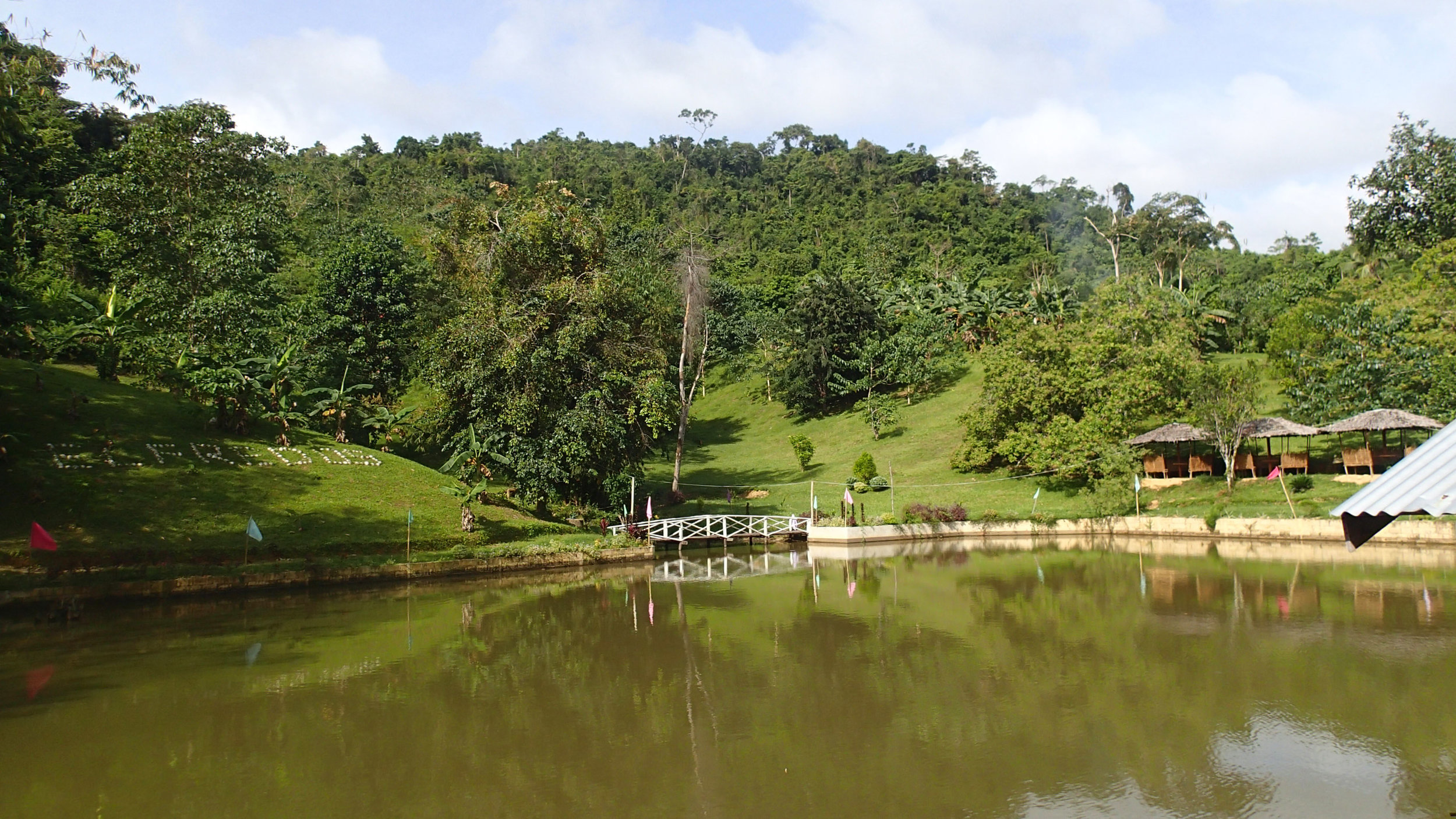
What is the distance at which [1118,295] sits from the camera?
40250 mm

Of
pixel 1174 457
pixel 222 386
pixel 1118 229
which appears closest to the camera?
pixel 222 386

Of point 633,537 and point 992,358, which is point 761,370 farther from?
point 633,537

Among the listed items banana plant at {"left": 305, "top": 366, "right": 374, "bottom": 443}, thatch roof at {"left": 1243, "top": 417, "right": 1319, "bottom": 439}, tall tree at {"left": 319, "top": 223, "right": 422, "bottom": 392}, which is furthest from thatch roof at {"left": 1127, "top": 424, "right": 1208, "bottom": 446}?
tall tree at {"left": 319, "top": 223, "right": 422, "bottom": 392}

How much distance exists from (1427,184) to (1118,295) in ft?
46.1

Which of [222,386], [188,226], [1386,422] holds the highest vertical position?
[188,226]

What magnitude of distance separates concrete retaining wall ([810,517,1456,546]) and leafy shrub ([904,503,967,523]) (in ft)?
0.63

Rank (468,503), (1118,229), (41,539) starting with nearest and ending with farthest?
(41,539) → (468,503) → (1118,229)

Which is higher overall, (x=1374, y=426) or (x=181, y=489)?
(x=1374, y=426)

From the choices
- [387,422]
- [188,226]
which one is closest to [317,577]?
[387,422]

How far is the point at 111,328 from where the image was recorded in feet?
90.3

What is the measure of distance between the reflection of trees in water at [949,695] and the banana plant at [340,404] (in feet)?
50.2

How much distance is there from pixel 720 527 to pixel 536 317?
34.6ft

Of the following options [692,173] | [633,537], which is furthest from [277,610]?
[692,173]

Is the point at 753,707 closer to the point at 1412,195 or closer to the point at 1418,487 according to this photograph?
the point at 1418,487
